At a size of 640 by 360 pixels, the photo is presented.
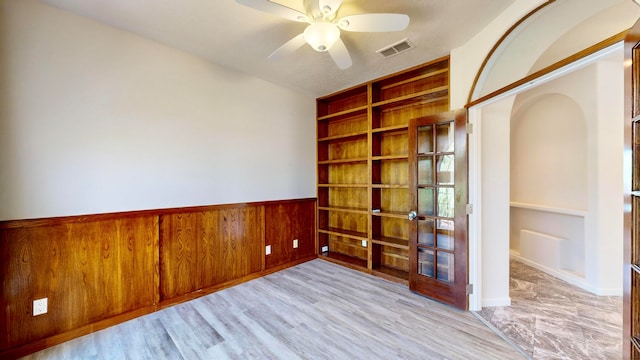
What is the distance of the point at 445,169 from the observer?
2674mm

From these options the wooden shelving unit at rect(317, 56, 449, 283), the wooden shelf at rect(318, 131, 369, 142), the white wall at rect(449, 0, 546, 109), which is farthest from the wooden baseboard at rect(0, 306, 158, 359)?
the white wall at rect(449, 0, 546, 109)

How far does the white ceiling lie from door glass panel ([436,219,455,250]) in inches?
75.2

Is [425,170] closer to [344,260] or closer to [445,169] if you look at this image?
[445,169]

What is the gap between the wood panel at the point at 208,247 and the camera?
259 centimetres

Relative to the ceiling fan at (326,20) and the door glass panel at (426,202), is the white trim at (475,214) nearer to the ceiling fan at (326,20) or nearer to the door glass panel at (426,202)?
the door glass panel at (426,202)

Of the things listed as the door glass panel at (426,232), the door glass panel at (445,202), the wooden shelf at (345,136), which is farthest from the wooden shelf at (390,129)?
the door glass panel at (426,232)

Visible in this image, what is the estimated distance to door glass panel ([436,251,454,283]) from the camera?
258 cm

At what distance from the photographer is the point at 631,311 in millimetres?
1141

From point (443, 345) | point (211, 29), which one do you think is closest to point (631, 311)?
point (443, 345)

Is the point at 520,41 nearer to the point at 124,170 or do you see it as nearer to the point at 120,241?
the point at 124,170

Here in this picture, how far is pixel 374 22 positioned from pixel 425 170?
1.75 m

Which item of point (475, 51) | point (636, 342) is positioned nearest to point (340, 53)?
point (475, 51)

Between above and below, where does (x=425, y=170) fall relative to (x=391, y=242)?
above

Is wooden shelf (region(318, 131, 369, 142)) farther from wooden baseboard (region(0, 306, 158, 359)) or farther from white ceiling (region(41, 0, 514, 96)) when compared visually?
wooden baseboard (region(0, 306, 158, 359))
